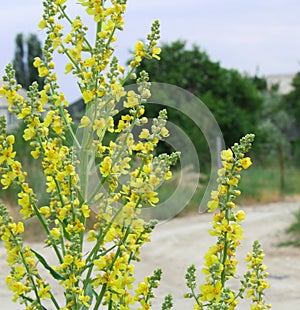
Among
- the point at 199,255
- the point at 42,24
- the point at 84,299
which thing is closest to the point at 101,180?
the point at 84,299

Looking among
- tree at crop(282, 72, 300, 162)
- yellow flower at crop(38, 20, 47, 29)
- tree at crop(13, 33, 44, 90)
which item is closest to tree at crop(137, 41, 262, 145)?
tree at crop(282, 72, 300, 162)

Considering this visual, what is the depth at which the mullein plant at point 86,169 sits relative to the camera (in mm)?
1837

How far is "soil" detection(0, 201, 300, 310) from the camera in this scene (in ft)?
20.4

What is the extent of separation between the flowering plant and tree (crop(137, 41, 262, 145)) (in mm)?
17833

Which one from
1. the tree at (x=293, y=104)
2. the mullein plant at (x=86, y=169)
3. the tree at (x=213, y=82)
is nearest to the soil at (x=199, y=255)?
the mullein plant at (x=86, y=169)

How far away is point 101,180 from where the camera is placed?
1.90 metres

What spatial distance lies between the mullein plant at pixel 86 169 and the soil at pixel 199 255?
125 inches

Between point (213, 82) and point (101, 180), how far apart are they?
19.2 m

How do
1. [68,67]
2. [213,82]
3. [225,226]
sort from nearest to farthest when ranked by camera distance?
[225,226], [68,67], [213,82]

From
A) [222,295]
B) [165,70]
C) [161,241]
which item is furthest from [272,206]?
[222,295]

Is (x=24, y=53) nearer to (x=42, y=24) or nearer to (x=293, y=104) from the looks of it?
(x=293, y=104)

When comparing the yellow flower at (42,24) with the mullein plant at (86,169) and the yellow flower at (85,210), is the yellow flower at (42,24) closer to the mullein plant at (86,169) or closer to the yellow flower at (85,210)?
the mullein plant at (86,169)

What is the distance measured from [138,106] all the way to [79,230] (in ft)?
1.16

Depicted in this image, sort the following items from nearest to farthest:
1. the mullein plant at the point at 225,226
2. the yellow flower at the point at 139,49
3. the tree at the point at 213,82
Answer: the mullein plant at the point at 225,226, the yellow flower at the point at 139,49, the tree at the point at 213,82
